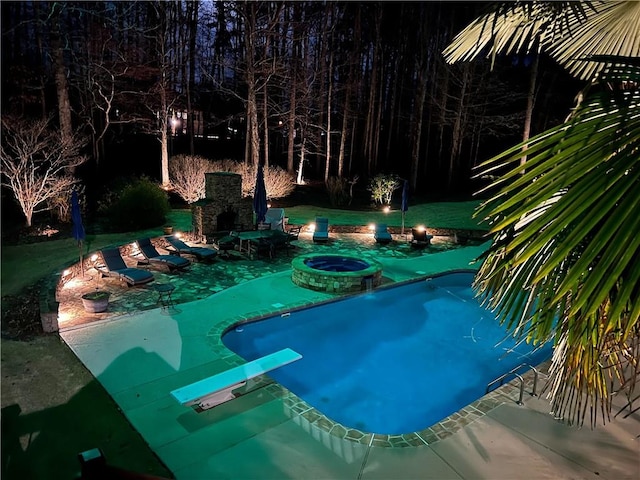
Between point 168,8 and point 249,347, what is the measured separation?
27.9m

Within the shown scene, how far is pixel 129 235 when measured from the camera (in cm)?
1416

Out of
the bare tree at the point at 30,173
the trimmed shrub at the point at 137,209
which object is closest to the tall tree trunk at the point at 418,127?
the trimmed shrub at the point at 137,209

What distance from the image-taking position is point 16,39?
84.8ft

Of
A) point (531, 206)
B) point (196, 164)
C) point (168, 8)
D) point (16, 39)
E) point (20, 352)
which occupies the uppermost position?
point (168, 8)

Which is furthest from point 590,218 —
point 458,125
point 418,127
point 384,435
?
point 418,127

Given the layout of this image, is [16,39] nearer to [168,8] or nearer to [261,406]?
[168,8]

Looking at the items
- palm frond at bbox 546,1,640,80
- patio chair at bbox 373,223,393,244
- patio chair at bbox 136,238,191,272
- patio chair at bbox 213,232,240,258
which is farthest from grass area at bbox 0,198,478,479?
patio chair at bbox 373,223,393,244

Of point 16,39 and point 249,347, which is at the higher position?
point 16,39

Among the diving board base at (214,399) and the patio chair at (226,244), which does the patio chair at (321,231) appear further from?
the diving board base at (214,399)

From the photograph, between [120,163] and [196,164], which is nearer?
[196,164]

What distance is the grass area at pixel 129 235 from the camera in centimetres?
1003

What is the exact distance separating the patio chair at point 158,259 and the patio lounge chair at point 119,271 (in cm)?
86

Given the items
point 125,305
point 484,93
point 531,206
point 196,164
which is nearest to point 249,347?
point 125,305

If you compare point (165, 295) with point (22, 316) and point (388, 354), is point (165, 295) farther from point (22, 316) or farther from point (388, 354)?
point (388, 354)
